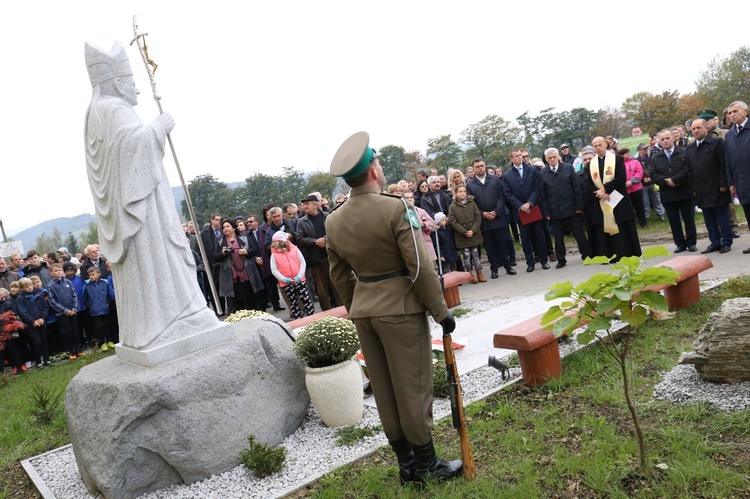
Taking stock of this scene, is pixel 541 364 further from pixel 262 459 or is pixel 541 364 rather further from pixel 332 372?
pixel 262 459

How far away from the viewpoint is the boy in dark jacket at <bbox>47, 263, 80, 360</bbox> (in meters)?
10.8

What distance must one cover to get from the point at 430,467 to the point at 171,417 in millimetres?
1947

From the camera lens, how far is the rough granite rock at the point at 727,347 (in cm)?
394

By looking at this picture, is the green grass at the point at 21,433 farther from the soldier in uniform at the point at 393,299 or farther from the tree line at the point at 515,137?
the tree line at the point at 515,137

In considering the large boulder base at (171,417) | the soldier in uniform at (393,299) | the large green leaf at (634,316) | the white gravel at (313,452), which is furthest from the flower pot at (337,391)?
the large green leaf at (634,316)

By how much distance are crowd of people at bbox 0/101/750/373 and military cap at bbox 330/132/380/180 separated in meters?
5.56

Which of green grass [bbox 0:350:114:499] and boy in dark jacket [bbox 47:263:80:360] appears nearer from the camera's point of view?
green grass [bbox 0:350:114:499]

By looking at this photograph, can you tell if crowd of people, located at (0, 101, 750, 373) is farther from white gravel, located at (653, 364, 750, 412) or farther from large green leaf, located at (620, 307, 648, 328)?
large green leaf, located at (620, 307, 648, 328)

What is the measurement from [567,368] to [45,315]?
9879mm

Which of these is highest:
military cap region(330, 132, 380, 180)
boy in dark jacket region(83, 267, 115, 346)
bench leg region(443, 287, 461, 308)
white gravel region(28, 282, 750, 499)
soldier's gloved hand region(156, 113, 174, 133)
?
soldier's gloved hand region(156, 113, 174, 133)

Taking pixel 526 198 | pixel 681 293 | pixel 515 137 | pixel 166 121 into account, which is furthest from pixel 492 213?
pixel 515 137

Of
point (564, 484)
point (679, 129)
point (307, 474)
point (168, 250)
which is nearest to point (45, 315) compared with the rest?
point (168, 250)

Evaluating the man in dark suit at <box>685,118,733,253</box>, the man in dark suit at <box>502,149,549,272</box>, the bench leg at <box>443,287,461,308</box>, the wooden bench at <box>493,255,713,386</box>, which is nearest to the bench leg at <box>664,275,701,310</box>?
the wooden bench at <box>493,255,713,386</box>

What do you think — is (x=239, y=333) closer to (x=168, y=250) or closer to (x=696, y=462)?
(x=168, y=250)
